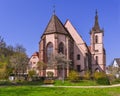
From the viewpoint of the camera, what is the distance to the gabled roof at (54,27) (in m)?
65.0

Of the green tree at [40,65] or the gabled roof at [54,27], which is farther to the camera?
the gabled roof at [54,27]


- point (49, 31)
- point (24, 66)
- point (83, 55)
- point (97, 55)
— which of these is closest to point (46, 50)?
point (49, 31)

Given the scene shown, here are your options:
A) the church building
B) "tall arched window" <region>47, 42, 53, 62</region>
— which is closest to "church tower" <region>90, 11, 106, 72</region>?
the church building

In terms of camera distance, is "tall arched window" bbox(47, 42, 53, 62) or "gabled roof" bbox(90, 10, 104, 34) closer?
"tall arched window" bbox(47, 42, 53, 62)

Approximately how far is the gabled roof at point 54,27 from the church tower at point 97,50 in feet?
54.0

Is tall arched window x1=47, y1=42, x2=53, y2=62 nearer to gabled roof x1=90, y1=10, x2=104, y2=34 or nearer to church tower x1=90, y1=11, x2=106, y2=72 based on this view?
church tower x1=90, y1=11, x2=106, y2=72

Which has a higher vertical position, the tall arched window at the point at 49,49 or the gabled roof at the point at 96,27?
the gabled roof at the point at 96,27

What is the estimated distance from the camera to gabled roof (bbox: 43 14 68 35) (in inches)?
2560

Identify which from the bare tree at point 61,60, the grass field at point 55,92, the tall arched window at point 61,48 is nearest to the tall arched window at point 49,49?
the tall arched window at point 61,48

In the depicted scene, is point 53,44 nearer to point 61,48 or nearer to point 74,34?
point 61,48

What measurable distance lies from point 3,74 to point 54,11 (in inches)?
1286

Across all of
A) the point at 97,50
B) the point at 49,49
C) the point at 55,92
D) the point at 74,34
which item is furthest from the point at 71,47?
the point at 55,92

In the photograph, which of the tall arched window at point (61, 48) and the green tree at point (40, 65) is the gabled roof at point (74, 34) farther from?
the green tree at point (40, 65)

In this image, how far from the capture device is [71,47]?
6738cm
